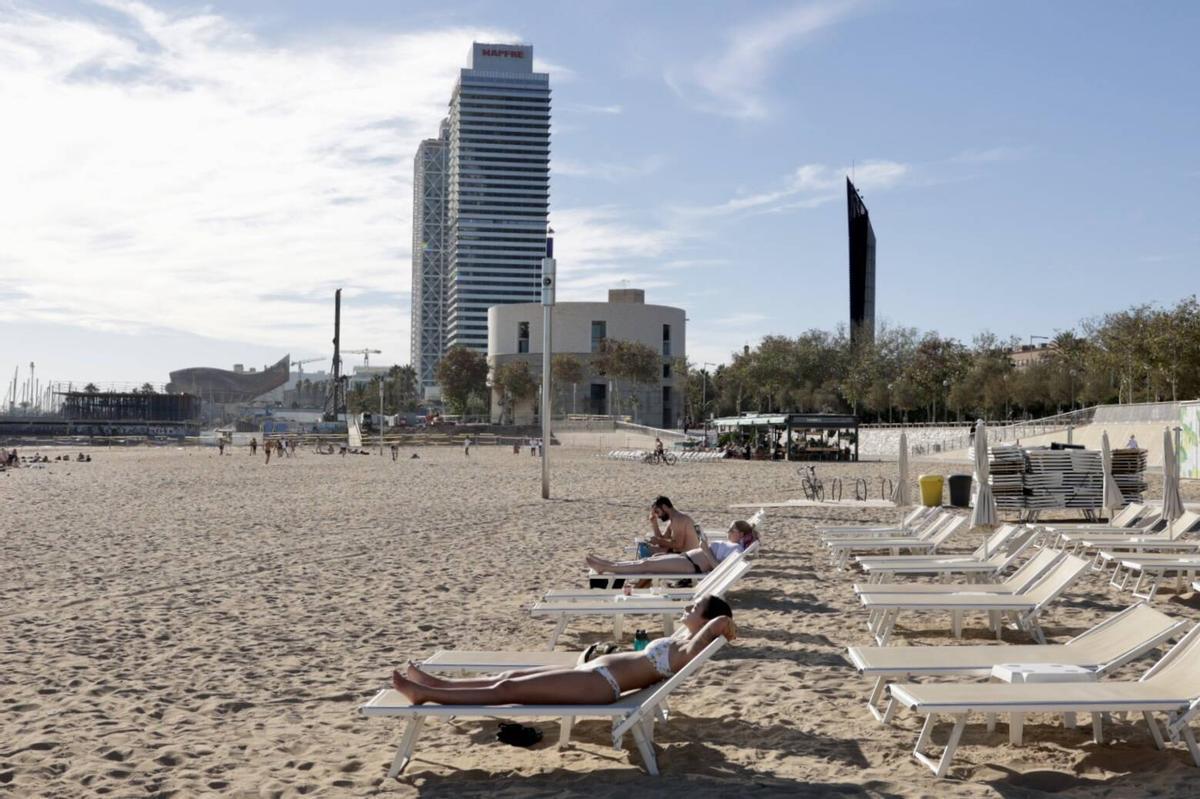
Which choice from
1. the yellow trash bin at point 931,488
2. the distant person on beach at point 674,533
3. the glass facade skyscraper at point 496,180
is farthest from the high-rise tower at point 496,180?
the distant person on beach at point 674,533

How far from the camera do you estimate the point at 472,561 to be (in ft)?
41.1

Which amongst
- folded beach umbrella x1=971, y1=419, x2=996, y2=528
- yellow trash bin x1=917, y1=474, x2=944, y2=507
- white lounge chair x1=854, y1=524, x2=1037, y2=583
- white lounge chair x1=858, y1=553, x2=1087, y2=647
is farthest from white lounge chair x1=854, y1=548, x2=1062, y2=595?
yellow trash bin x1=917, y1=474, x2=944, y2=507

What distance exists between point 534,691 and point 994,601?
3.54 meters

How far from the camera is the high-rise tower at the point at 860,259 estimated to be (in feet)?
310

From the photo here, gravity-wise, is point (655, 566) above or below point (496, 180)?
below

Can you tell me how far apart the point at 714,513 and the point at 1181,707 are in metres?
14.7

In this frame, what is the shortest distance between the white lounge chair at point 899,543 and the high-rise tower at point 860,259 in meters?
83.8

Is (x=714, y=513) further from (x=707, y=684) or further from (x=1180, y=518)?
(x=707, y=684)

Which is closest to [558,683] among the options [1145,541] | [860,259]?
[1145,541]

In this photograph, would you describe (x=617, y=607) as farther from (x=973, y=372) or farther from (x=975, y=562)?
(x=973, y=372)

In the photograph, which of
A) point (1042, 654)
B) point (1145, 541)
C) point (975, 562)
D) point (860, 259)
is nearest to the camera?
point (1042, 654)

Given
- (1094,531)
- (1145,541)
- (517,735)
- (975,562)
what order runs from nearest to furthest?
1. (517,735)
2. (975,562)
3. (1145,541)
4. (1094,531)

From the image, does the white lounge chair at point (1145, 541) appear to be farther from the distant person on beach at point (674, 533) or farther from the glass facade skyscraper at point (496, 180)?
the glass facade skyscraper at point (496, 180)

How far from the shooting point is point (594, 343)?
123 metres
